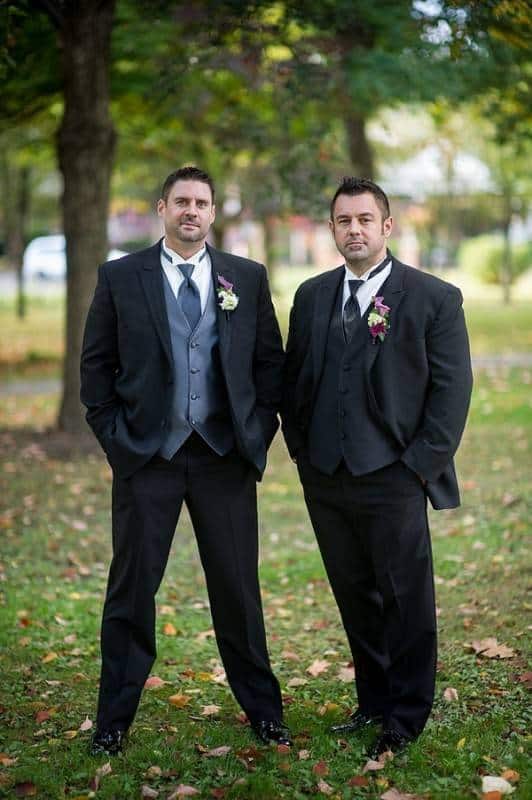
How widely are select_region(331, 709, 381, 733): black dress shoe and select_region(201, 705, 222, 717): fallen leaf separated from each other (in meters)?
0.64

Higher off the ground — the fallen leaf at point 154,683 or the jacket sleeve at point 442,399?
the jacket sleeve at point 442,399

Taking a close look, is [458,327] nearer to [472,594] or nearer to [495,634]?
[495,634]

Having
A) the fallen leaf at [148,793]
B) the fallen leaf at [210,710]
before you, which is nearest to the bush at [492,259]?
the fallen leaf at [210,710]

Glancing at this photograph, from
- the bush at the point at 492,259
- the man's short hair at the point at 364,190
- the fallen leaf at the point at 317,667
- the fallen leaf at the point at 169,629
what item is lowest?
the fallen leaf at the point at 169,629

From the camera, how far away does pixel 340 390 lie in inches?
177

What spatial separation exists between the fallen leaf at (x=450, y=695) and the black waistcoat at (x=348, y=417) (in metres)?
1.52

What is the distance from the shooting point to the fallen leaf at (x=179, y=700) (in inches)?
213

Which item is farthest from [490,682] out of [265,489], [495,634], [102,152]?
[102,152]

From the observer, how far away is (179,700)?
17.9 ft

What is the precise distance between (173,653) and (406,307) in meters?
2.88

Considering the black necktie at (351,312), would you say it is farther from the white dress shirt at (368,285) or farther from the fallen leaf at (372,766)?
the fallen leaf at (372,766)

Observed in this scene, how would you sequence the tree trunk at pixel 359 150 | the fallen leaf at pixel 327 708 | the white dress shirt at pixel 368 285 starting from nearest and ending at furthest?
the white dress shirt at pixel 368 285 → the fallen leaf at pixel 327 708 → the tree trunk at pixel 359 150

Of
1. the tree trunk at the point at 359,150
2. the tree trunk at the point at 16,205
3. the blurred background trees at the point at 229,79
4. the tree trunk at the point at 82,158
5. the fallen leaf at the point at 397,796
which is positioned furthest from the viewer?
the tree trunk at the point at 16,205

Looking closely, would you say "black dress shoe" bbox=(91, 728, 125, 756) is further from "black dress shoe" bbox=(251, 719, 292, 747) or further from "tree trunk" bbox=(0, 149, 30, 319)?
"tree trunk" bbox=(0, 149, 30, 319)
